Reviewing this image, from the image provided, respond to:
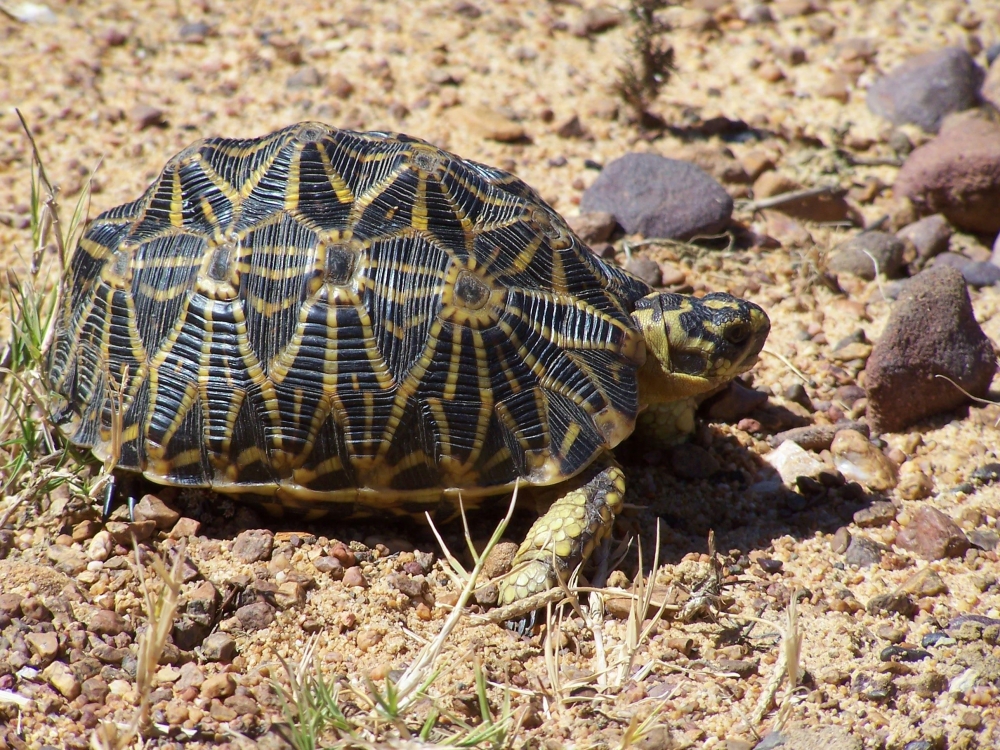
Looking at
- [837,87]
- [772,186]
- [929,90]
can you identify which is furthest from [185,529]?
[929,90]

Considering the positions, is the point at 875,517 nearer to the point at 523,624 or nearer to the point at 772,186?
the point at 523,624

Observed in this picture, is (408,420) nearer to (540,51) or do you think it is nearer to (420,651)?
(420,651)

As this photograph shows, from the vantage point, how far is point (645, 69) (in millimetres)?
6340

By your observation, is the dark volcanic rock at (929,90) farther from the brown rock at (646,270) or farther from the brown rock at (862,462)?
the brown rock at (862,462)

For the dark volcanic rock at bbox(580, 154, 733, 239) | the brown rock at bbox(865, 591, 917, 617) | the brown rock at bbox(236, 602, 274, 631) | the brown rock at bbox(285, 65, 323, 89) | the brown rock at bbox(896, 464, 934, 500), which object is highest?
the brown rock at bbox(285, 65, 323, 89)

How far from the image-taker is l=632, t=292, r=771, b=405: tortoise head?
389cm

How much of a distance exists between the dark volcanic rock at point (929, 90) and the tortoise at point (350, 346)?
3.98 m

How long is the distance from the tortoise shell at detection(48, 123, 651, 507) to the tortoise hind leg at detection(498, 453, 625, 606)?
0.15m

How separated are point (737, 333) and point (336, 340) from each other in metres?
1.68

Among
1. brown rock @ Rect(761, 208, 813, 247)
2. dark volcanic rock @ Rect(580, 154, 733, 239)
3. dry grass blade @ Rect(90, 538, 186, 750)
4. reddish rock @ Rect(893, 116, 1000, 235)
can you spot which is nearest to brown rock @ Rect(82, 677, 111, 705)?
dry grass blade @ Rect(90, 538, 186, 750)

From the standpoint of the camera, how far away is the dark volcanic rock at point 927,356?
14.1 ft

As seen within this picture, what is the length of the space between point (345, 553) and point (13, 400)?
170cm

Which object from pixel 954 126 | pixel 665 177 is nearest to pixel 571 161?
pixel 665 177

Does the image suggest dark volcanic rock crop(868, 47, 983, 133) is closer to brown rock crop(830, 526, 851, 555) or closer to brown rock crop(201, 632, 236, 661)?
brown rock crop(830, 526, 851, 555)
